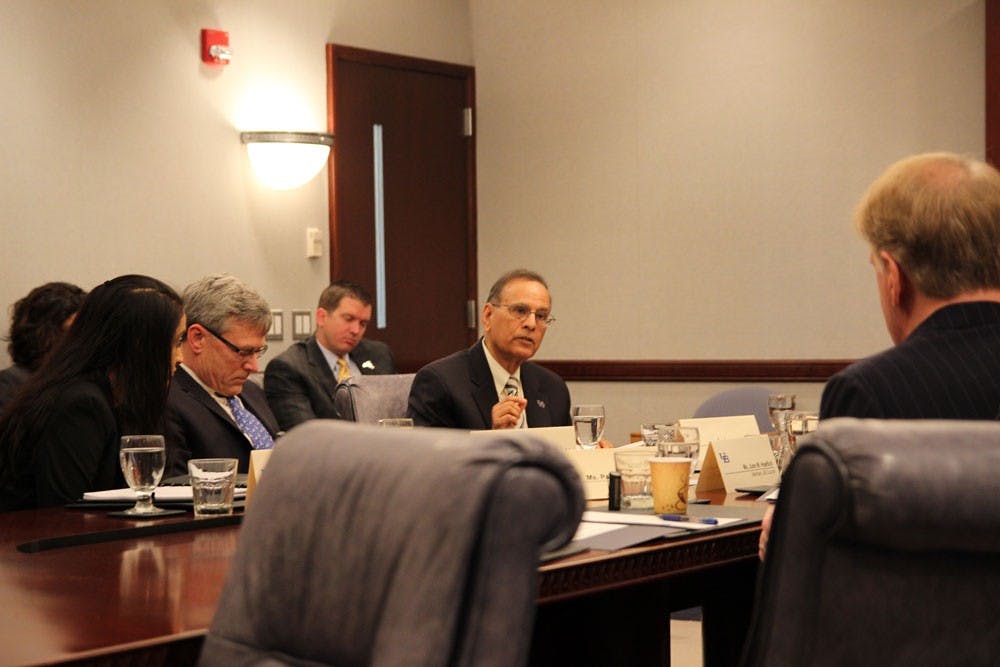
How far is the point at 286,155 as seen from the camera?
6445mm

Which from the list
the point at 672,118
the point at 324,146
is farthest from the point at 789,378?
the point at 324,146

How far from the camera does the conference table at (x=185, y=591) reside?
1.52 metres

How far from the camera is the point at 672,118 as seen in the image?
268 inches

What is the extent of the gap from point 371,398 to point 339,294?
2.17 meters

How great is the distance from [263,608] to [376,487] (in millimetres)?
198

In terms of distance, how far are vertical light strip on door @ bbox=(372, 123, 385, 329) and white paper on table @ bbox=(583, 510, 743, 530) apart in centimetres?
466

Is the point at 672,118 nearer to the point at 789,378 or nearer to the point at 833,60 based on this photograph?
the point at 833,60

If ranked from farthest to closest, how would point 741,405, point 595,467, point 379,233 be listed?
1. point 379,233
2. point 741,405
3. point 595,467

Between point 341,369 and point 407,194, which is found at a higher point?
point 407,194

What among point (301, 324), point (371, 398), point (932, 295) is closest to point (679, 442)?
point (932, 295)

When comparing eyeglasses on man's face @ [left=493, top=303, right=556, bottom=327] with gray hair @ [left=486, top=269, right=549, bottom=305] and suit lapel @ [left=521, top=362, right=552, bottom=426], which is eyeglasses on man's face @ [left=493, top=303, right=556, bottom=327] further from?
suit lapel @ [left=521, top=362, right=552, bottom=426]

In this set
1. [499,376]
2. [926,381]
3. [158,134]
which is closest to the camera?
[926,381]

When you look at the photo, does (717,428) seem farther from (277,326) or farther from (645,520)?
(277,326)

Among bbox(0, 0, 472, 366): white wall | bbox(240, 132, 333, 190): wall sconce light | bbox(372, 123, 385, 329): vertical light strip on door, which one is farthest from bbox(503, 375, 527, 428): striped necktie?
bbox(372, 123, 385, 329): vertical light strip on door
